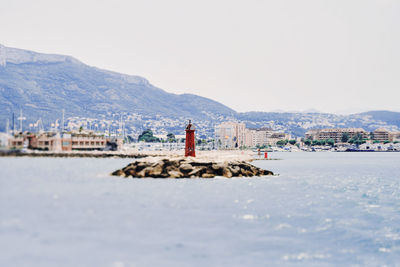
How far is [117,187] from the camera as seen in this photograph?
135 ft

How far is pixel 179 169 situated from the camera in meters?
55.3

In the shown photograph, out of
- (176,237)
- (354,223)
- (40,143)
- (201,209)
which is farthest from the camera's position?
(40,143)

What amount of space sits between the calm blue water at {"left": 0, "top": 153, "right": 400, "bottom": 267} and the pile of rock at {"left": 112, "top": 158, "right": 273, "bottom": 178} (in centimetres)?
1523

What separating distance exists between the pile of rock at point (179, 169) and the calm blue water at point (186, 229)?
600 inches

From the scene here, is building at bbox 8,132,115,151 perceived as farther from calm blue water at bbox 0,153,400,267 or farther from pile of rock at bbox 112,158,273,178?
calm blue water at bbox 0,153,400,267

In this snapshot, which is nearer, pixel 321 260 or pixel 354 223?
pixel 321 260

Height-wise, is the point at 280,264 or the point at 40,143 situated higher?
the point at 40,143

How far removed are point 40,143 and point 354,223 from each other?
2044 inches

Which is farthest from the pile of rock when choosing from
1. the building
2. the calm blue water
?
the calm blue water

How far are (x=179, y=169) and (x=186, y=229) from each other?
32281mm

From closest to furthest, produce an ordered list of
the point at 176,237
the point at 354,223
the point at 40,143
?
the point at 176,237, the point at 354,223, the point at 40,143

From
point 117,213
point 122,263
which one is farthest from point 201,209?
point 122,263

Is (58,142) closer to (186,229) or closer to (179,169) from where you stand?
(179,169)

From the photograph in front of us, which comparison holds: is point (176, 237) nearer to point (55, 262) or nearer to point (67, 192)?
point (55, 262)
